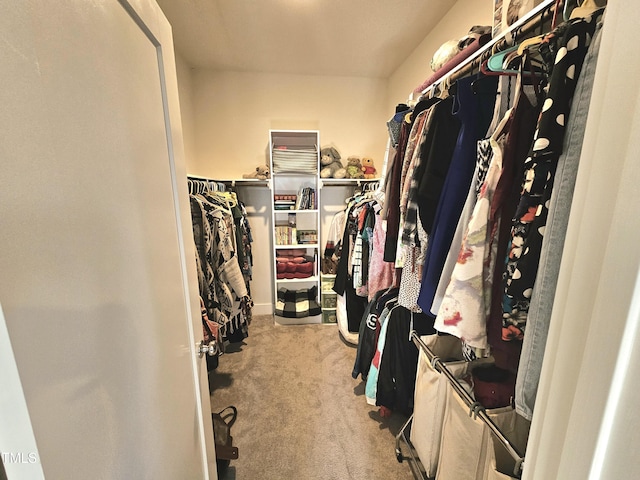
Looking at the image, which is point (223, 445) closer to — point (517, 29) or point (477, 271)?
point (477, 271)

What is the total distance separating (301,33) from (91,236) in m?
2.35

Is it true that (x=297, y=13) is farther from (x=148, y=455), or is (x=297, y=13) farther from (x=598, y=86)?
(x=148, y=455)

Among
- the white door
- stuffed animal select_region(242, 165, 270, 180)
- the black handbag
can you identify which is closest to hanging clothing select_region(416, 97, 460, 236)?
the white door

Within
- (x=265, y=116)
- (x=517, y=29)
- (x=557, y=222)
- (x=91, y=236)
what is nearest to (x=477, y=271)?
(x=557, y=222)

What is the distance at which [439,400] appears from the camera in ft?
3.80

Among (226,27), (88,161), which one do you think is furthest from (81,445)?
(226,27)

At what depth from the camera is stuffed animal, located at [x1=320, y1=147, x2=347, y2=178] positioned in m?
2.80

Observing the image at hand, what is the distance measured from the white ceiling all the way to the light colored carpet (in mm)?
2704

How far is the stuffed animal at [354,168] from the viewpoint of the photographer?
2.82 m

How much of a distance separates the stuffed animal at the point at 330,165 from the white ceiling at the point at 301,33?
0.81 meters

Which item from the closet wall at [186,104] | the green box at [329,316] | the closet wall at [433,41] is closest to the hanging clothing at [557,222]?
the closet wall at [433,41]

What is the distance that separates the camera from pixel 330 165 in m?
2.84

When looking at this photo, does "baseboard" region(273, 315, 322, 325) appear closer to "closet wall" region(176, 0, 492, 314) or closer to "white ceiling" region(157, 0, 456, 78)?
"closet wall" region(176, 0, 492, 314)

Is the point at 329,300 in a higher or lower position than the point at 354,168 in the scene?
lower
